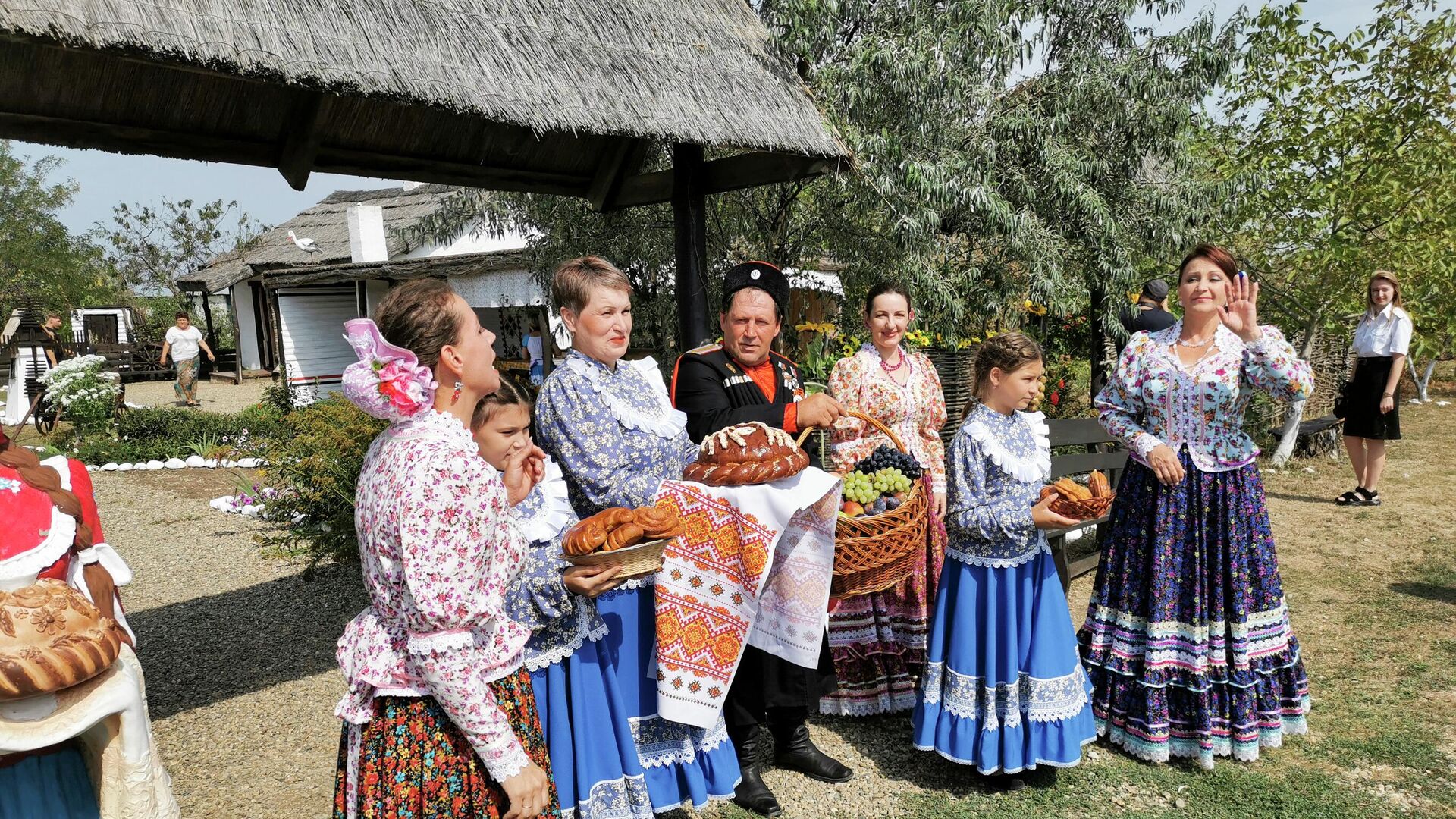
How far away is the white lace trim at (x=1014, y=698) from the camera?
11.0ft

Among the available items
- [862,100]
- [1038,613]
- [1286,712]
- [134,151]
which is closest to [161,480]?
[134,151]

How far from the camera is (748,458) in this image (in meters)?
2.77

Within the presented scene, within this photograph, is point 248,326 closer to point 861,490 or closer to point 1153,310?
point 1153,310

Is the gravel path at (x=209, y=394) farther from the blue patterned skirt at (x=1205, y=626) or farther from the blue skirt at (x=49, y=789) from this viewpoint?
the blue patterned skirt at (x=1205, y=626)

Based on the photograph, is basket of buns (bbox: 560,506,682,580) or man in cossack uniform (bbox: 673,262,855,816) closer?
basket of buns (bbox: 560,506,682,580)

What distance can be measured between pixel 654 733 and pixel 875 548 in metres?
1.01

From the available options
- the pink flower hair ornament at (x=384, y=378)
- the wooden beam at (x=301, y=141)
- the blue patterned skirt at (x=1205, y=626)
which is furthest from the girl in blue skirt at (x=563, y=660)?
the wooden beam at (x=301, y=141)

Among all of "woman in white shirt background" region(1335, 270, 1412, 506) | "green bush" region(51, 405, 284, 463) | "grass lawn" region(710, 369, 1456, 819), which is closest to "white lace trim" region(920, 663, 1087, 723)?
"grass lawn" region(710, 369, 1456, 819)

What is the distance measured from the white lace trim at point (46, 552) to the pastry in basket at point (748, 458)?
5.76ft

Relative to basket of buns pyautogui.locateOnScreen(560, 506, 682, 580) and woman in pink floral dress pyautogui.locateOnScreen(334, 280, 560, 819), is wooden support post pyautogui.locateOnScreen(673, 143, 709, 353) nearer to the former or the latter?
basket of buns pyautogui.locateOnScreen(560, 506, 682, 580)

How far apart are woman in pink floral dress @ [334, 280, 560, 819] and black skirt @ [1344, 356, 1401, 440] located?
893 cm

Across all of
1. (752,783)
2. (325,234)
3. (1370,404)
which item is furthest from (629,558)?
(325,234)

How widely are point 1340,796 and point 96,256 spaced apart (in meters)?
49.3

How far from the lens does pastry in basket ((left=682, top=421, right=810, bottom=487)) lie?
108 inches
